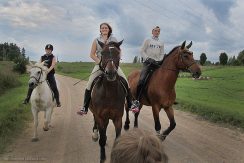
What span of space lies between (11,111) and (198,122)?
787cm

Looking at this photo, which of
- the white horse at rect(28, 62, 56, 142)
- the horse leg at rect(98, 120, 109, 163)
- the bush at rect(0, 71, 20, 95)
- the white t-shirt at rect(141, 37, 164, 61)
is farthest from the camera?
the bush at rect(0, 71, 20, 95)

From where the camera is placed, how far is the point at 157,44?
11.4m

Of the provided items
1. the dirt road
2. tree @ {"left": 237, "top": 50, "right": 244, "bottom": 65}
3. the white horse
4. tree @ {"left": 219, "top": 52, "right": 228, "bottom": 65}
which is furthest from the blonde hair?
tree @ {"left": 237, "top": 50, "right": 244, "bottom": 65}

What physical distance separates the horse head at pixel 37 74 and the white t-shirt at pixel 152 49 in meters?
3.06

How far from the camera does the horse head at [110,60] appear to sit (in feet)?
24.9

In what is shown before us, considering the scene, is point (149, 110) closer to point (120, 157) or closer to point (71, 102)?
point (71, 102)

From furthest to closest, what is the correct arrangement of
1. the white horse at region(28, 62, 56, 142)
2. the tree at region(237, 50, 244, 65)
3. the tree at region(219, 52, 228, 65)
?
the tree at region(237, 50, 244, 65) → the tree at region(219, 52, 228, 65) → the white horse at region(28, 62, 56, 142)

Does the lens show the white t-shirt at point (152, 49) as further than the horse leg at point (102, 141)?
Yes

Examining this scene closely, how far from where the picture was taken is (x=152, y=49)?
11383 millimetres

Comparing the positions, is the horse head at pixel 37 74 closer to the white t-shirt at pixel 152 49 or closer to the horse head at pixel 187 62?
the white t-shirt at pixel 152 49

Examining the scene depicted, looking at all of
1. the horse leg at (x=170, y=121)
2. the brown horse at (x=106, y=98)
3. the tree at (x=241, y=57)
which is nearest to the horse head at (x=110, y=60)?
the brown horse at (x=106, y=98)

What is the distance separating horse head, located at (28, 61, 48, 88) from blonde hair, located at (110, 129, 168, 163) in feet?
27.7

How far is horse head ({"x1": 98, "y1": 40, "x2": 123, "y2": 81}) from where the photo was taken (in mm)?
7586

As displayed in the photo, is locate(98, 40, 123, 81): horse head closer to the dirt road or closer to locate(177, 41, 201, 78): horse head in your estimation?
the dirt road
